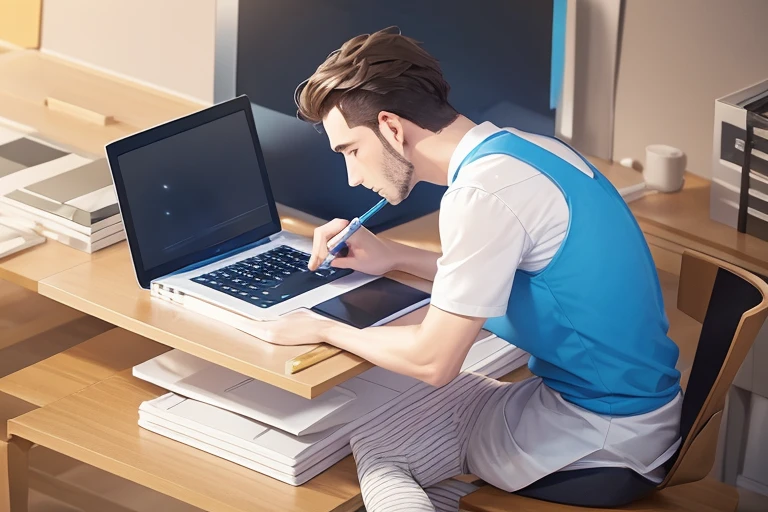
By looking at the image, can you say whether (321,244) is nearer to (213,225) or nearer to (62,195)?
(213,225)

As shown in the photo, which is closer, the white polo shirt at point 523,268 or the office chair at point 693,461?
the white polo shirt at point 523,268

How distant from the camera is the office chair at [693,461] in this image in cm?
176

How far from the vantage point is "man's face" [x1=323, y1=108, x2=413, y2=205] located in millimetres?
1819

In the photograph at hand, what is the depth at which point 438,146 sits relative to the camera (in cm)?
181

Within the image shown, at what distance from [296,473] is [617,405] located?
19.5 inches

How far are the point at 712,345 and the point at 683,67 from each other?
94 centimetres

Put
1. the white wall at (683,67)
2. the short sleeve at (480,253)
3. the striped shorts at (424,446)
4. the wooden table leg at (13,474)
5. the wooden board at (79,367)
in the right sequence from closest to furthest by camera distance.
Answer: the short sleeve at (480,253) → the striped shorts at (424,446) → the wooden table leg at (13,474) → the wooden board at (79,367) → the white wall at (683,67)

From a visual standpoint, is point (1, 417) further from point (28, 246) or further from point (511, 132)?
point (511, 132)

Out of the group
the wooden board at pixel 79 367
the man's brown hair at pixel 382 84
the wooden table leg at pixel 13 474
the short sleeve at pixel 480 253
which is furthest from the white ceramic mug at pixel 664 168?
the wooden table leg at pixel 13 474

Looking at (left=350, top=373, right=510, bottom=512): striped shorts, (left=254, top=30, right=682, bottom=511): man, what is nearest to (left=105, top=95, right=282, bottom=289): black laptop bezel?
(left=254, top=30, right=682, bottom=511): man

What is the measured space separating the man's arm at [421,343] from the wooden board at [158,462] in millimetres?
219

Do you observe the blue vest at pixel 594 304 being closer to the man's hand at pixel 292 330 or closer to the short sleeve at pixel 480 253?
the short sleeve at pixel 480 253

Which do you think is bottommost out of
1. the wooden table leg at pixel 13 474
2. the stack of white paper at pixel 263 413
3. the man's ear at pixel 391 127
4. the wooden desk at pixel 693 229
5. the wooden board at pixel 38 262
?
the wooden table leg at pixel 13 474

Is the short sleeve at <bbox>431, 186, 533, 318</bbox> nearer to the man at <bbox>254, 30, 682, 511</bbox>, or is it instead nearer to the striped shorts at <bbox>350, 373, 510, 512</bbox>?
the man at <bbox>254, 30, 682, 511</bbox>
